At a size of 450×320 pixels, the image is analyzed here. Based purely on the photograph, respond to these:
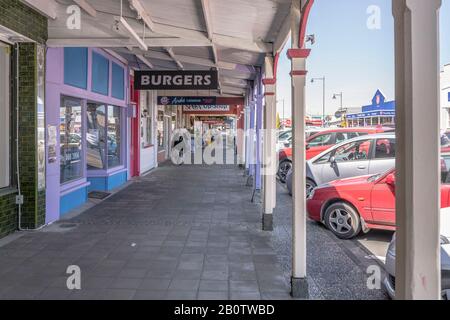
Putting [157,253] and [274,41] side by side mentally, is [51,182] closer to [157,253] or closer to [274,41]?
[157,253]

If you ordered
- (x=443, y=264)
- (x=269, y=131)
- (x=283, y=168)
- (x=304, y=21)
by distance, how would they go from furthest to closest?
(x=283, y=168), (x=269, y=131), (x=304, y=21), (x=443, y=264)

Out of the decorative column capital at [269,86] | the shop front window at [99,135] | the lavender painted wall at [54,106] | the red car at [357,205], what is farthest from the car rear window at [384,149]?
the shop front window at [99,135]

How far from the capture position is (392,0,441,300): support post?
7.08ft

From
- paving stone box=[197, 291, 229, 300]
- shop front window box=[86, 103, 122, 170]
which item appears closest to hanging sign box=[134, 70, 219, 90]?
shop front window box=[86, 103, 122, 170]

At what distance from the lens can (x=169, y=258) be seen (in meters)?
5.43

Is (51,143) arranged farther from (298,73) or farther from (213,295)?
(298,73)

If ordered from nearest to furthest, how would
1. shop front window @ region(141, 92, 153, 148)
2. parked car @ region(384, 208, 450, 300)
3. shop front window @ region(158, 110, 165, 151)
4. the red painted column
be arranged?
parked car @ region(384, 208, 450, 300)
the red painted column
shop front window @ region(141, 92, 153, 148)
shop front window @ region(158, 110, 165, 151)

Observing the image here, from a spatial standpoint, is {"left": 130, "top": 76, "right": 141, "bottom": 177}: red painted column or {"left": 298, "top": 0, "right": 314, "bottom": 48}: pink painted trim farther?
{"left": 130, "top": 76, "right": 141, "bottom": 177}: red painted column

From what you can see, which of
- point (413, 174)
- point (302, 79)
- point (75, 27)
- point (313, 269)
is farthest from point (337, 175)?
point (413, 174)

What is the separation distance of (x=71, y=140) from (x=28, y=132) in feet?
7.26

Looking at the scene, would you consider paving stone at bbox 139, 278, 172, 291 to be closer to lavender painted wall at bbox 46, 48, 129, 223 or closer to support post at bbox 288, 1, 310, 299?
support post at bbox 288, 1, 310, 299

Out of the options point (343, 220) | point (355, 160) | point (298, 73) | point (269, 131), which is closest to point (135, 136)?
point (355, 160)

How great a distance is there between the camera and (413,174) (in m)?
2.19

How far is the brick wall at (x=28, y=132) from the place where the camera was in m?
6.33
